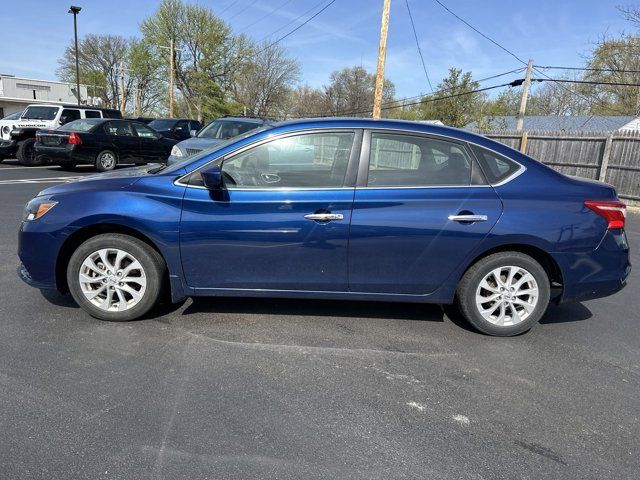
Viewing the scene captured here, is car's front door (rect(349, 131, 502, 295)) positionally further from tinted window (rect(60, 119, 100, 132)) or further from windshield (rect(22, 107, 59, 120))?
windshield (rect(22, 107, 59, 120))

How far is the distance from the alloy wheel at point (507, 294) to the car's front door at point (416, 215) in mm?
362

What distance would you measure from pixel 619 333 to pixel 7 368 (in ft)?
15.6

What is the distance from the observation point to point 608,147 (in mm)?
12875

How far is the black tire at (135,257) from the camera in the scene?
3564 millimetres

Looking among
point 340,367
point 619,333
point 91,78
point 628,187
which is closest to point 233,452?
point 340,367

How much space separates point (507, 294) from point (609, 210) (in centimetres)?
104

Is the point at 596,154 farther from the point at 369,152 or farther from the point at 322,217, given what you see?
the point at 322,217

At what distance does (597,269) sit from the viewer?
365 centimetres

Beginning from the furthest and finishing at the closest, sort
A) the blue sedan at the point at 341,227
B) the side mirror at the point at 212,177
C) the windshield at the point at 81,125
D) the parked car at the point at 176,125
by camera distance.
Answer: the parked car at the point at 176,125
the windshield at the point at 81,125
the blue sedan at the point at 341,227
the side mirror at the point at 212,177

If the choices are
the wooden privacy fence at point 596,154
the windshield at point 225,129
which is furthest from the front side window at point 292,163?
the wooden privacy fence at point 596,154

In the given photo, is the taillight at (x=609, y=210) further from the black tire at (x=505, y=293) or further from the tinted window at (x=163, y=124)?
the tinted window at (x=163, y=124)

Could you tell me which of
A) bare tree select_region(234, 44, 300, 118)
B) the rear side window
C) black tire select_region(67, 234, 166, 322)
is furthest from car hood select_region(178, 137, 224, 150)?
bare tree select_region(234, 44, 300, 118)

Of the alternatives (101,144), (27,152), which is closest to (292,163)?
(101,144)

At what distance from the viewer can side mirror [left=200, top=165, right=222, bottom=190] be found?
3361 millimetres
